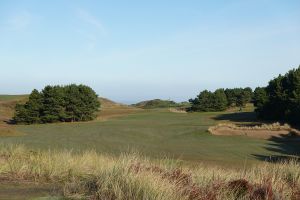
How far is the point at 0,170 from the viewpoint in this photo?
31.0 ft

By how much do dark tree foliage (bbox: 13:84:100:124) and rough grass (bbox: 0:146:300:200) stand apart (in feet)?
155

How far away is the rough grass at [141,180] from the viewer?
6.91m

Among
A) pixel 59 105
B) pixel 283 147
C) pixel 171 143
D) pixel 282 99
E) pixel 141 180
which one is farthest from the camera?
pixel 59 105

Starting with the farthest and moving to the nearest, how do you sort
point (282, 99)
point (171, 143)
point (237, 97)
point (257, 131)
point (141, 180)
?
point (237, 97), point (282, 99), point (257, 131), point (171, 143), point (141, 180)

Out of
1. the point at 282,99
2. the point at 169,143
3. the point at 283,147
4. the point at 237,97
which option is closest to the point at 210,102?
the point at 237,97

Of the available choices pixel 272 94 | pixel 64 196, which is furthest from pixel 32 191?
pixel 272 94

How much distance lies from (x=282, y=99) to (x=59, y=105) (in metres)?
26.3

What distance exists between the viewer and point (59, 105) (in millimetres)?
58188

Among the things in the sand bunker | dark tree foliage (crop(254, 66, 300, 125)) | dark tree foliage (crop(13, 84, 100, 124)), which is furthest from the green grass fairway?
dark tree foliage (crop(13, 84, 100, 124))

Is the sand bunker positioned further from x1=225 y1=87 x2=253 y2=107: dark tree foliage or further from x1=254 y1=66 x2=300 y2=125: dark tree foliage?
x1=225 y1=87 x2=253 y2=107: dark tree foliage

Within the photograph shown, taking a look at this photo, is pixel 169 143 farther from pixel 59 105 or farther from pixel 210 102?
pixel 210 102

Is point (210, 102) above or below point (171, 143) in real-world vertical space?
above

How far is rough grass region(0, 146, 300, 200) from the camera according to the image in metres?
6.91

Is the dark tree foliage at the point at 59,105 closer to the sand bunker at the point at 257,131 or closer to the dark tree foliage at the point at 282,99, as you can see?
the sand bunker at the point at 257,131
